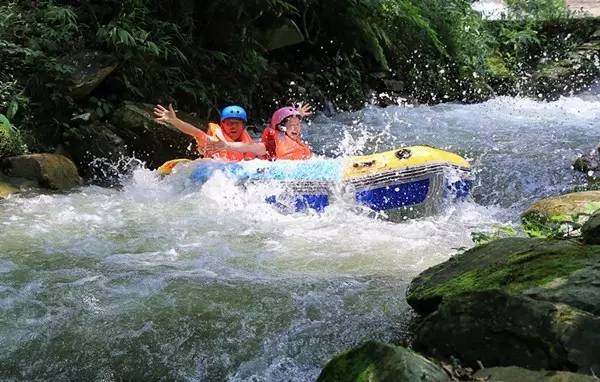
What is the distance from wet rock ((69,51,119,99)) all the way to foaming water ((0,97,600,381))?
128 cm

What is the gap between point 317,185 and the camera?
6199 mm

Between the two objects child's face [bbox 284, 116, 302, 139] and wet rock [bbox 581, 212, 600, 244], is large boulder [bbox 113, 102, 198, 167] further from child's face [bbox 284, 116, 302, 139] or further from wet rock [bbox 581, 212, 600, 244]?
wet rock [bbox 581, 212, 600, 244]

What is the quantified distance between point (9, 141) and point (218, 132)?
7.32ft

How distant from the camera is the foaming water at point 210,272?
3279 mm

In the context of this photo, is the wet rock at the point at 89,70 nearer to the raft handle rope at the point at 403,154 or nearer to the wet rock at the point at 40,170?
the wet rock at the point at 40,170

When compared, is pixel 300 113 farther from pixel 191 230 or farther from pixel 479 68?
pixel 479 68

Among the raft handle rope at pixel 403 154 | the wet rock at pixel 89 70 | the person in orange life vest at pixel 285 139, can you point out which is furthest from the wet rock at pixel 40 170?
the raft handle rope at pixel 403 154

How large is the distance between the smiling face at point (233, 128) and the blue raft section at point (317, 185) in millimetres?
859

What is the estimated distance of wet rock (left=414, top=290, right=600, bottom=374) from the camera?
91.0 inches

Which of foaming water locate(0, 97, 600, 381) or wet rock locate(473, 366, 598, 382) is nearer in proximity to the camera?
wet rock locate(473, 366, 598, 382)

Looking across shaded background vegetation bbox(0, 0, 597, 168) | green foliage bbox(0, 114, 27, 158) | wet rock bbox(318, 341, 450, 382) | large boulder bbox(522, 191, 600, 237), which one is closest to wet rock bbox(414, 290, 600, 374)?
wet rock bbox(318, 341, 450, 382)

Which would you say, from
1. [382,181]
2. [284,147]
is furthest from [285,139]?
[382,181]

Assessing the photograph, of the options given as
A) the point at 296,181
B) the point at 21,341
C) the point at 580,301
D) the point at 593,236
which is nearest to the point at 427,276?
the point at 593,236

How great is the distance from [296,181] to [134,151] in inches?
105
